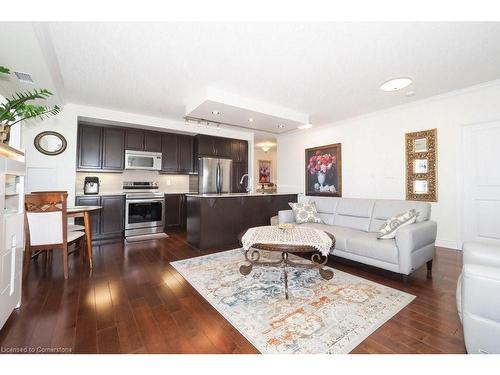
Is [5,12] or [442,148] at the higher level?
[5,12]

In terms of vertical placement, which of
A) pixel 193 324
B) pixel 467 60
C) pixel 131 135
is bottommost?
pixel 193 324

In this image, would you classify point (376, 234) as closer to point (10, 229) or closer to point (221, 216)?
point (221, 216)

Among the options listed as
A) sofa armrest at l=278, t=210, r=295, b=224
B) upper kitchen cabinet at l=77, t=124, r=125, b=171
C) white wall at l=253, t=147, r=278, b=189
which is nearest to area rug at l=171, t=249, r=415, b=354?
sofa armrest at l=278, t=210, r=295, b=224

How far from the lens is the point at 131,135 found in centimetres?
472

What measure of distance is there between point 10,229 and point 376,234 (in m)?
3.66

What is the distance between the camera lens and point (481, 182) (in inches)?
128

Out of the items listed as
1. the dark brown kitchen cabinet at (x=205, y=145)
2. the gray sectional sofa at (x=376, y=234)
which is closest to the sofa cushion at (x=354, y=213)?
the gray sectional sofa at (x=376, y=234)

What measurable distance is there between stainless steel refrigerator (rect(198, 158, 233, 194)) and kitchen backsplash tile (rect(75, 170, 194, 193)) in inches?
15.7

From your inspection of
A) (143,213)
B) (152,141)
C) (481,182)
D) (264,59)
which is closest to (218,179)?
(152,141)

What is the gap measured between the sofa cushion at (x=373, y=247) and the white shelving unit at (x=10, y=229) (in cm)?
320

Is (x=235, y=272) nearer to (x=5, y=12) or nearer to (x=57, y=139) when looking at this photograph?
(x=5, y=12)

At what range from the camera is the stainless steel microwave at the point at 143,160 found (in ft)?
15.3
